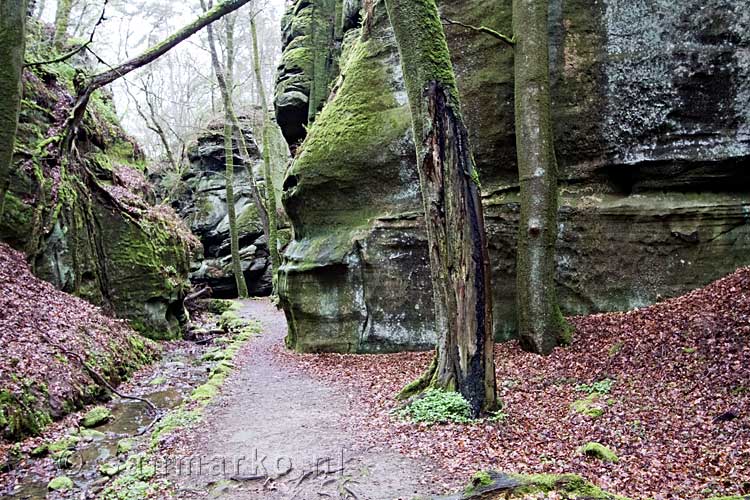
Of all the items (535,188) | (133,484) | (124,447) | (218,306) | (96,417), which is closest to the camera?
(133,484)

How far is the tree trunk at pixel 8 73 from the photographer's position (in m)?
4.95

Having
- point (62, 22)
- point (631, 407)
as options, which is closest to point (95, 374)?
point (631, 407)

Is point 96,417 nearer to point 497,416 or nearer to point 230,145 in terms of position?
point 497,416

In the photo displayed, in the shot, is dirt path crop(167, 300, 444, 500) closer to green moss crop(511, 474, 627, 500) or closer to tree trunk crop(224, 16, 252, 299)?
green moss crop(511, 474, 627, 500)

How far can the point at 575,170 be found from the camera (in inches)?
415

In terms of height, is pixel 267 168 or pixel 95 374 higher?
pixel 267 168

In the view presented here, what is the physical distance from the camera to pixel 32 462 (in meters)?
6.45

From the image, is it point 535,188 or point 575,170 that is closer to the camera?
point 535,188

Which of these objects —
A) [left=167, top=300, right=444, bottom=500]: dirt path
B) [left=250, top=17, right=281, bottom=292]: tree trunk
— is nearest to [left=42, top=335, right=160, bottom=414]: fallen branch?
[left=167, top=300, right=444, bottom=500]: dirt path

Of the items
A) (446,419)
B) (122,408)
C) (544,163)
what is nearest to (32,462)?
(122,408)

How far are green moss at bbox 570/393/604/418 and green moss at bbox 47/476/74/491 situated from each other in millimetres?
6019

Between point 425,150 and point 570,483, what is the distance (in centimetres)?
424

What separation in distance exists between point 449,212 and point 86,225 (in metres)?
11.2

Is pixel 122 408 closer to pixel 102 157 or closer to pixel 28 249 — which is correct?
pixel 28 249
